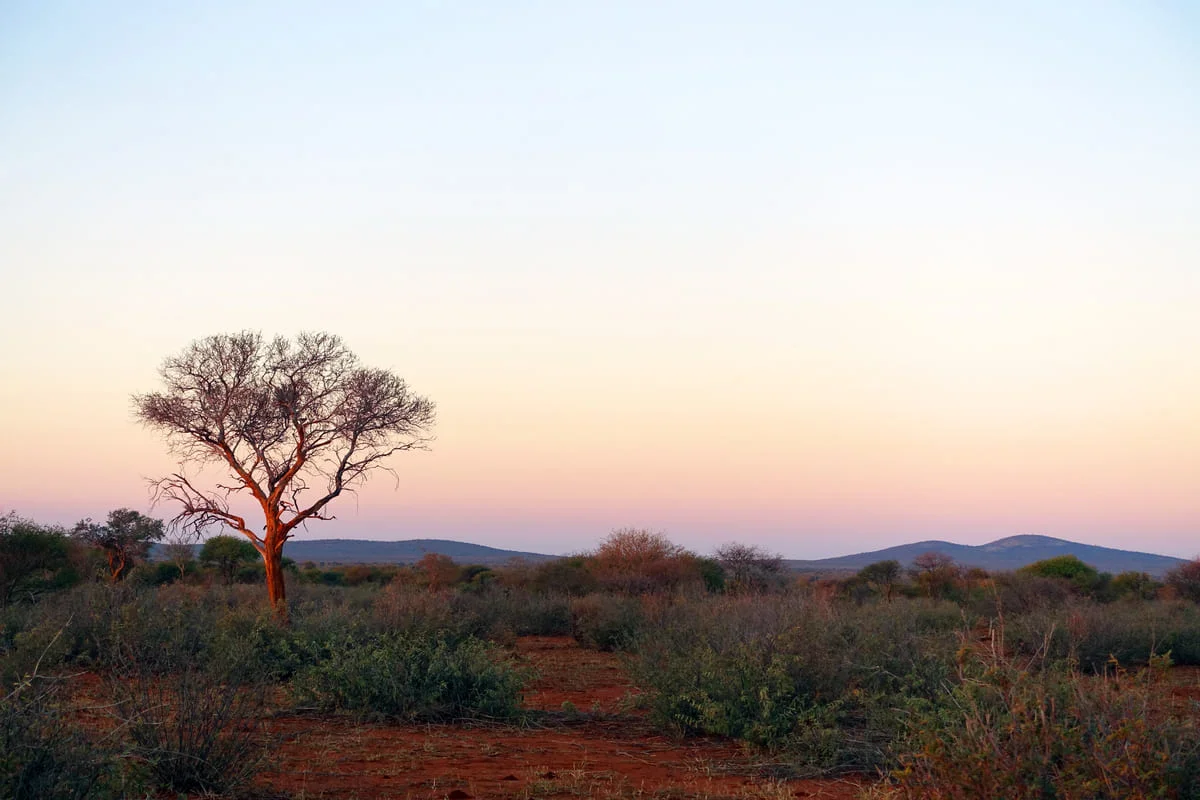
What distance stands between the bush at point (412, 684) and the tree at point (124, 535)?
21.4 m

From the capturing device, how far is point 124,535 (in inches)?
1348

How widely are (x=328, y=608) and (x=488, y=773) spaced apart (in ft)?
23.9

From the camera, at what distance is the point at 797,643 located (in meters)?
10.1

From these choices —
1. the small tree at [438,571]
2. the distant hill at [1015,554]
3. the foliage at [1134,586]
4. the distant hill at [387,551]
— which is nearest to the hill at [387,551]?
the distant hill at [387,551]

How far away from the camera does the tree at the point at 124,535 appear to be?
31845 millimetres

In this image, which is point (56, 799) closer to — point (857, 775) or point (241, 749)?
point (241, 749)

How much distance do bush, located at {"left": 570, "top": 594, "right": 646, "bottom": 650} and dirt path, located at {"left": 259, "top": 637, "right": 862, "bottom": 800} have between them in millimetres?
8616

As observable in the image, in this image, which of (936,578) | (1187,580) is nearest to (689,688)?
(1187,580)

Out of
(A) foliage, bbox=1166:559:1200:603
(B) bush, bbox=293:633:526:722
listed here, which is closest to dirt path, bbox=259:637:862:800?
(B) bush, bbox=293:633:526:722

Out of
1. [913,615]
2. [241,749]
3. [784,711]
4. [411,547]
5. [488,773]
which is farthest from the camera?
[411,547]

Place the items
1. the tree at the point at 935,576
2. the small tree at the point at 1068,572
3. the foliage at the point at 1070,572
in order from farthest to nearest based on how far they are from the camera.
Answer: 1. the tree at the point at 935,576
2. the small tree at the point at 1068,572
3. the foliage at the point at 1070,572

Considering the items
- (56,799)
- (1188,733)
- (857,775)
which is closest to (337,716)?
(857,775)

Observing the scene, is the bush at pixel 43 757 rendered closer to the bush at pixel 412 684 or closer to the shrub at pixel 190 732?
the shrub at pixel 190 732

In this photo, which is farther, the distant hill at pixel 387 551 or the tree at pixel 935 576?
the distant hill at pixel 387 551
